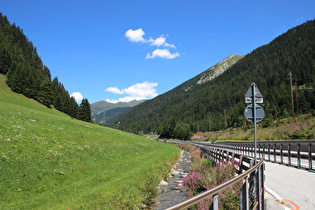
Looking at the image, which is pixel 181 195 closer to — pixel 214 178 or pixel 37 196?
pixel 214 178

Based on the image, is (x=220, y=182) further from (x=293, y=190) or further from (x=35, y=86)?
(x=35, y=86)

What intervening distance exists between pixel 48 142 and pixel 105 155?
15.8ft

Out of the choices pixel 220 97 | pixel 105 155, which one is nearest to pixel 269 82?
pixel 220 97

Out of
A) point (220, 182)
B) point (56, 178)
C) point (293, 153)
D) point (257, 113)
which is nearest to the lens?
point (220, 182)

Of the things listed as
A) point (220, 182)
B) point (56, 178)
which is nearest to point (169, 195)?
point (220, 182)

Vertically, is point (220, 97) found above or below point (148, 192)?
above

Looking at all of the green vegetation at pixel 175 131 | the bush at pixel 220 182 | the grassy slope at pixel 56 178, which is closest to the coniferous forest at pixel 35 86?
the green vegetation at pixel 175 131

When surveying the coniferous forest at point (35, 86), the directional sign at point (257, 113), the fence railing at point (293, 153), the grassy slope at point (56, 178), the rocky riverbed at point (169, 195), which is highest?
the coniferous forest at point (35, 86)

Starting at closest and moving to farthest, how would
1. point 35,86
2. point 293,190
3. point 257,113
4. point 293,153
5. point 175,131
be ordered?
point 293,190 → point 257,113 → point 293,153 → point 35,86 → point 175,131

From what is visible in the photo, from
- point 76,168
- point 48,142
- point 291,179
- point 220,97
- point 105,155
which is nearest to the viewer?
Answer: point 291,179

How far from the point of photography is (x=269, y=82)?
14188 centimetres

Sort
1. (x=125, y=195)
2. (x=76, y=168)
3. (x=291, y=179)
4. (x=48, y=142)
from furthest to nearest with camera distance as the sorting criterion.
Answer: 1. (x=48, y=142)
2. (x=76, y=168)
3. (x=291, y=179)
4. (x=125, y=195)

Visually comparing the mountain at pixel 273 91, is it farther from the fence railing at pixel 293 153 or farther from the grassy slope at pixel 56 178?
the grassy slope at pixel 56 178

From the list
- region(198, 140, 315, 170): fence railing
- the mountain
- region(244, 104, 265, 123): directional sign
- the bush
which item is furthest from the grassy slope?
the mountain
